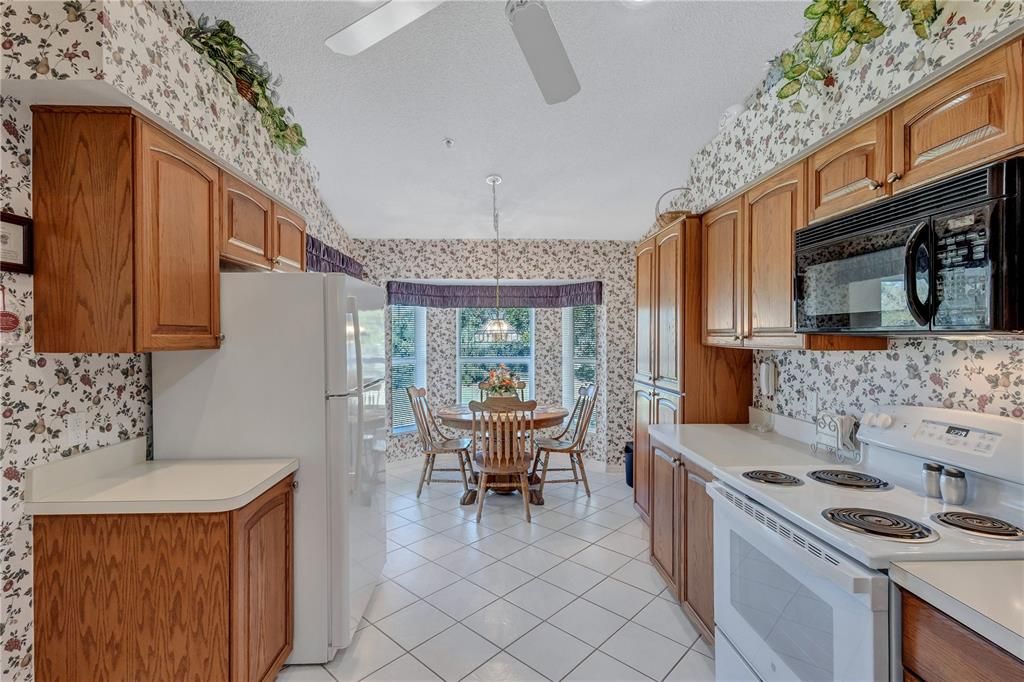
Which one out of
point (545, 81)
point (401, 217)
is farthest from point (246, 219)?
point (401, 217)

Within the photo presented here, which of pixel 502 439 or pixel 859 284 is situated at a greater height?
pixel 859 284

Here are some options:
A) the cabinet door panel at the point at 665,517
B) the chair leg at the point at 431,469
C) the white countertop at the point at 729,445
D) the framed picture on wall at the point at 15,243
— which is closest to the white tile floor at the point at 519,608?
the cabinet door panel at the point at 665,517

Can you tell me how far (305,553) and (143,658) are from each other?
1.89 feet

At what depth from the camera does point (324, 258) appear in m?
3.68

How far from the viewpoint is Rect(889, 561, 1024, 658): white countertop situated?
0.82 metres

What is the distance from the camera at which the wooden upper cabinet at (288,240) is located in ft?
8.23

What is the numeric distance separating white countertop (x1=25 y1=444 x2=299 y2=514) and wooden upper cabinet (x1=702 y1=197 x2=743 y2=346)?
213cm

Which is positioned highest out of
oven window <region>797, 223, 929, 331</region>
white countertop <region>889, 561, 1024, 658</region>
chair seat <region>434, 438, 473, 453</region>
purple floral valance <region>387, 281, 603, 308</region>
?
purple floral valance <region>387, 281, 603, 308</region>

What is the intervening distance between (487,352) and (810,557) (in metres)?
4.54

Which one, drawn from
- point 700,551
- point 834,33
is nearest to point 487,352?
point 700,551

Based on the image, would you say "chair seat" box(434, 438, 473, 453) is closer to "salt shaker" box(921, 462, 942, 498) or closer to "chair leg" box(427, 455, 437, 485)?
"chair leg" box(427, 455, 437, 485)

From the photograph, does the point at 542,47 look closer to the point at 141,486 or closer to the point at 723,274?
the point at 723,274

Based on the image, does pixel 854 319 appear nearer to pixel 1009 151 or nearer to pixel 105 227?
pixel 1009 151

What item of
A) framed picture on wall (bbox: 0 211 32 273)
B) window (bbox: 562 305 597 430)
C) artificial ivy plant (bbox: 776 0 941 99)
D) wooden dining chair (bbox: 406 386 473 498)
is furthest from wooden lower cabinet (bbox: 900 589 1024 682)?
window (bbox: 562 305 597 430)
